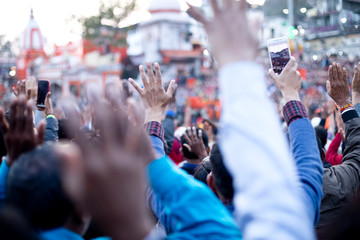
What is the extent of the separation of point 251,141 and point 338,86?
6.39 ft

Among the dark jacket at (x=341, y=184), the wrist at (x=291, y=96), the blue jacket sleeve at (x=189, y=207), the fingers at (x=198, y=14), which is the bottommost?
the dark jacket at (x=341, y=184)

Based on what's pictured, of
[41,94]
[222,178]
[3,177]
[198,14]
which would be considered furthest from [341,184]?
[41,94]

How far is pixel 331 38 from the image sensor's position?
120 feet

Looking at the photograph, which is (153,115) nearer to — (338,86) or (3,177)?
(3,177)

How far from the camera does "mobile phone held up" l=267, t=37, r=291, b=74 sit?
7.35 ft

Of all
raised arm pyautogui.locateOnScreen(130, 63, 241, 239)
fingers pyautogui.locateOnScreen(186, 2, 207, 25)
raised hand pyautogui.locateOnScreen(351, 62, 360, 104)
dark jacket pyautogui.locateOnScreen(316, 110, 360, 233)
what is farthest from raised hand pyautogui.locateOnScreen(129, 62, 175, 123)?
raised hand pyautogui.locateOnScreen(351, 62, 360, 104)

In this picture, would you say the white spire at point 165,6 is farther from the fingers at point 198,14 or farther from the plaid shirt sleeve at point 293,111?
the fingers at point 198,14

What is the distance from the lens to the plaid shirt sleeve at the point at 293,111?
5.53ft

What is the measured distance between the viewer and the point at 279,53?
2330mm

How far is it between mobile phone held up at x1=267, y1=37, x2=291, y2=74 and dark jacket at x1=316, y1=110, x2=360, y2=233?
2.15ft

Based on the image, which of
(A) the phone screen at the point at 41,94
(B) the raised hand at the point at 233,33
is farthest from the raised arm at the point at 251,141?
(A) the phone screen at the point at 41,94

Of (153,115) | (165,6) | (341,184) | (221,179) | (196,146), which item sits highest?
(165,6)

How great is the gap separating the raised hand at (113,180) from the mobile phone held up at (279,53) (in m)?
1.42

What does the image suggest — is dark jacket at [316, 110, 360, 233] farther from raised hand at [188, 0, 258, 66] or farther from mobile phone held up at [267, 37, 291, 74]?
raised hand at [188, 0, 258, 66]
